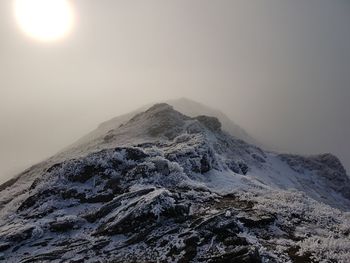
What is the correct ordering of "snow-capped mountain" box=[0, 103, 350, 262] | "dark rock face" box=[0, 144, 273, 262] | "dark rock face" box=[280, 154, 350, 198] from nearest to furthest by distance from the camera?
"snow-capped mountain" box=[0, 103, 350, 262] → "dark rock face" box=[0, 144, 273, 262] → "dark rock face" box=[280, 154, 350, 198]

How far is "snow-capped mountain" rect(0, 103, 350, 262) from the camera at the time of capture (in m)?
26.2

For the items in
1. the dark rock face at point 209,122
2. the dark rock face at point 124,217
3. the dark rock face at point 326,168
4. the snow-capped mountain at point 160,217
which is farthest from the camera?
the dark rock face at point 326,168


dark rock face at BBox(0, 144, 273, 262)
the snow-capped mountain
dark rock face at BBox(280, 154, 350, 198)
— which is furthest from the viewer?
dark rock face at BBox(280, 154, 350, 198)

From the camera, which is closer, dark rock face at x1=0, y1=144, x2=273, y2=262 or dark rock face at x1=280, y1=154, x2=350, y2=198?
dark rock face at x1=0, y1=144, x2=273, y2=262

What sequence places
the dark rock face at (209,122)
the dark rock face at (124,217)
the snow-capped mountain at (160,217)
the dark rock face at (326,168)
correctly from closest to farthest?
the snow-capped mountain at (160,217) < the dark rock face at (124,217) < the dark rock face at (209,122) < the dark rock face at (326,168)

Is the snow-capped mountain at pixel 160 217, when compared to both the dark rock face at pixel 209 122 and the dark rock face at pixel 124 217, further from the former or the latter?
the dark rock face at pixel 209 122

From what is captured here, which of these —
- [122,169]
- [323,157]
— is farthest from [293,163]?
[122,169]

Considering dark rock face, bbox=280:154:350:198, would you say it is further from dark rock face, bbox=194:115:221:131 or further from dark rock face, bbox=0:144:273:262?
dark rock face, bbox=0:144:273:262

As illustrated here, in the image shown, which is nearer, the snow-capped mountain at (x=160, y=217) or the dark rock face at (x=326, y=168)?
the snow-capped mountain at (x=160, y=217)

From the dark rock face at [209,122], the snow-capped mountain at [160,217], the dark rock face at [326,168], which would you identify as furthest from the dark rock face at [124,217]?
the dark rock face at [326,168]

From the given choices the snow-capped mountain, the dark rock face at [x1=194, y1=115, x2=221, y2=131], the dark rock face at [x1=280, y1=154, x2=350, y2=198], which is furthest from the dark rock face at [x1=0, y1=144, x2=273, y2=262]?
the dark rock face at [x1=280, y1=154, x2=350, y2=198]

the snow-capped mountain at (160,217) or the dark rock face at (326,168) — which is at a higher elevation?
the snow-capped mountain at (160,217)

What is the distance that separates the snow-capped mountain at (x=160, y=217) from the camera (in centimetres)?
2617

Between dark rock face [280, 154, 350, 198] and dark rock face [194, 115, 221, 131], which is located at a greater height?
dark rock face [194, 115, 221, 131]
